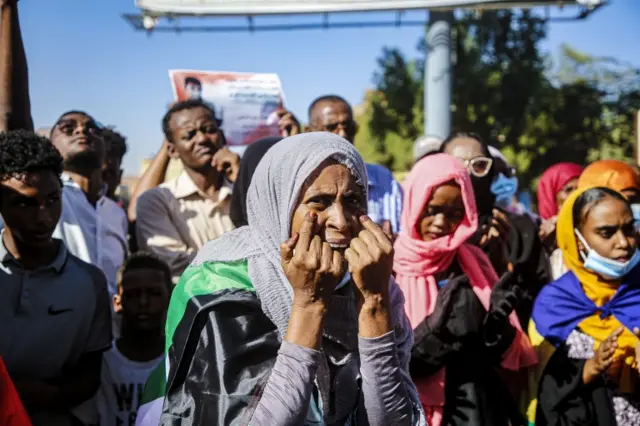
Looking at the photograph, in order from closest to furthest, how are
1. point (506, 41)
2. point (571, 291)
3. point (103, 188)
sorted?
point (571, 291), point (103, 188), point (506, 41)

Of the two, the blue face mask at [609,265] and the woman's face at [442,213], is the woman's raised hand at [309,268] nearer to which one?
the woman's face at [442,213]

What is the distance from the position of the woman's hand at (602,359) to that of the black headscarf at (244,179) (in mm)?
1682

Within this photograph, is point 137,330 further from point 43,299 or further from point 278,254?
point 278,254

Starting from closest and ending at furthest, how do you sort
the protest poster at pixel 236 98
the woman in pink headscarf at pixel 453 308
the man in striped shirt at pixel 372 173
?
1. the woman in pink headscarf at pixel 453 308
2. the man in striped shirt at pixel 372 173
3. the protest poster at pixel 236 98

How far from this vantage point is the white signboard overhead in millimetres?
11859

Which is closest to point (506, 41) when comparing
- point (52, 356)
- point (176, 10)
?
point (176, 10)

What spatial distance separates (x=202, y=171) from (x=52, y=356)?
1.72 m

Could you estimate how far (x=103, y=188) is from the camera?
4742 millimetres

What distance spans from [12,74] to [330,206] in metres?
1.98

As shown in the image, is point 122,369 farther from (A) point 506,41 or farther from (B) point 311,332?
(A) point 506,41

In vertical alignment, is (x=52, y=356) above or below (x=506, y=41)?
below

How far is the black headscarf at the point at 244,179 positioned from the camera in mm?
3055

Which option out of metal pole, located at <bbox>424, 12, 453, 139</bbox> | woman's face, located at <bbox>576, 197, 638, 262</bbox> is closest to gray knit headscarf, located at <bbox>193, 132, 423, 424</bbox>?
woman's face, located at <bbox>576, 197, 638, 262</bbox>

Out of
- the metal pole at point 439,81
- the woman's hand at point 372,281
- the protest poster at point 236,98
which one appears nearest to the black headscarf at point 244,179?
the woman's hand at point 372,281
